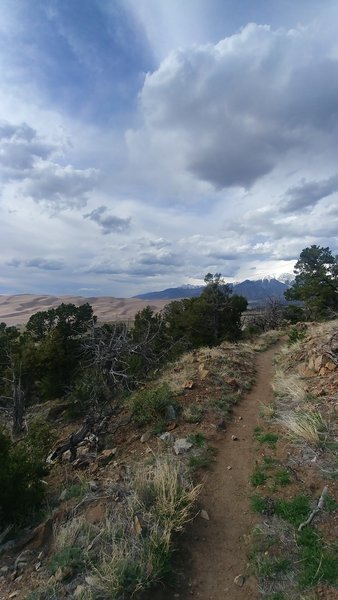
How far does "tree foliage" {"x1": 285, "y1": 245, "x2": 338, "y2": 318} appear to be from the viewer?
112 ft

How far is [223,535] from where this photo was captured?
510 cm

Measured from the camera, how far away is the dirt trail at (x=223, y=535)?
4297mm

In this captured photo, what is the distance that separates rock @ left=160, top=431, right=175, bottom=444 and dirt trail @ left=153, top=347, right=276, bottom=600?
110 cm

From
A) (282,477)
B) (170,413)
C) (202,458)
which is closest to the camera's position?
(282,477)

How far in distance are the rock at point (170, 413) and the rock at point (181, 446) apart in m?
1.30

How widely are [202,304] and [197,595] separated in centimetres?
2302

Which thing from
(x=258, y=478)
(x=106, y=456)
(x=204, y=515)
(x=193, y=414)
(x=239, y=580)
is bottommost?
(x=106, y=456)

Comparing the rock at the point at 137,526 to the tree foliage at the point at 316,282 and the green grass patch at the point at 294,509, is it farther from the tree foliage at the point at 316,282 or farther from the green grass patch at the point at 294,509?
the tree foliage at the point at 316,282

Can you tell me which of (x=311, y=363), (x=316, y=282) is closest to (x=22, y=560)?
(x=311, y=363)

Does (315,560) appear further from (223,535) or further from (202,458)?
(202,458)

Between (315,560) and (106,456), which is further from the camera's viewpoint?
(106,456)

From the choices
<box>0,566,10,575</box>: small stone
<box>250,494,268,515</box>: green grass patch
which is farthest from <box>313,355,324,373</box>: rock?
<box>0,566,10,575</box>: small stone

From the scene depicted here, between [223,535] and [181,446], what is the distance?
8.46ft

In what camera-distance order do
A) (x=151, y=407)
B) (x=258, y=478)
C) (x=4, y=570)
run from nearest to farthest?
(x=4, y=570), (x=258, y=478), (x=151, y=407)
